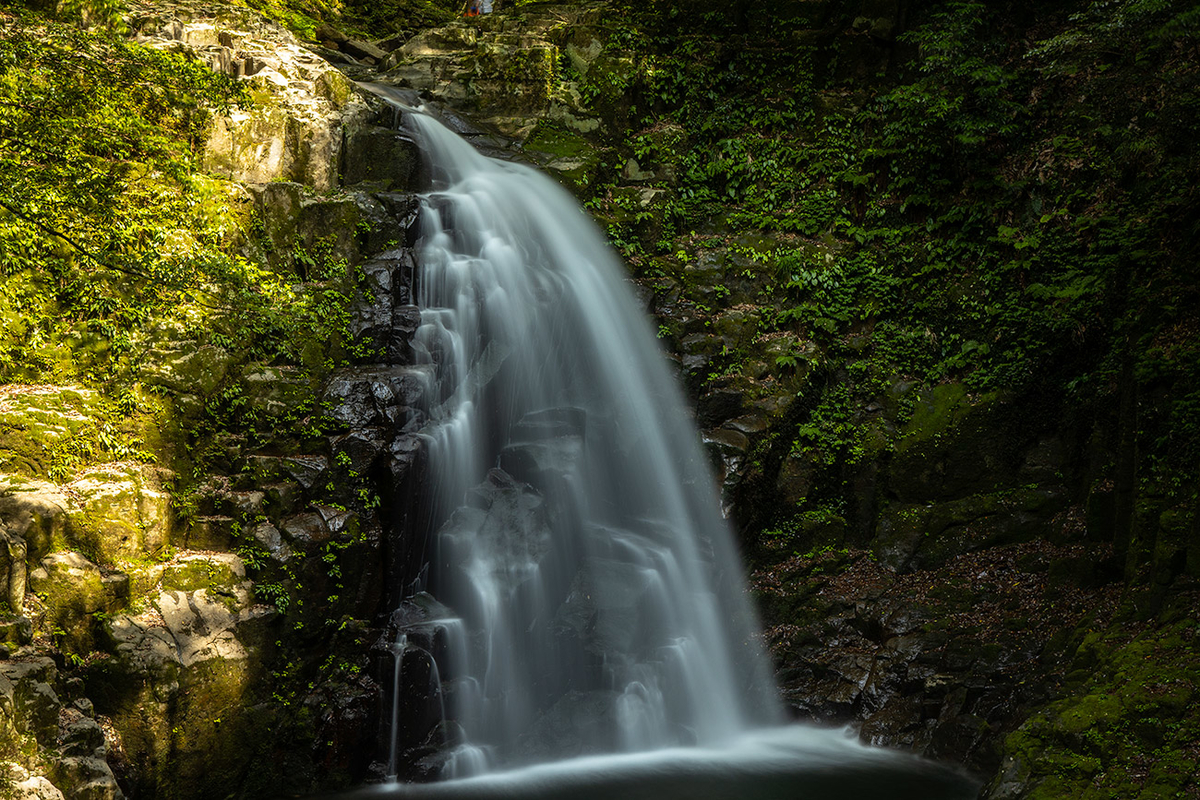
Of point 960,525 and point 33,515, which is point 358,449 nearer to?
point 33,515

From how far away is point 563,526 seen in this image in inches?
412

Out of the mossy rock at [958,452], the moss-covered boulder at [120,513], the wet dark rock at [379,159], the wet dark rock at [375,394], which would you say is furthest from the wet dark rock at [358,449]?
the mossy rock at [958,452]

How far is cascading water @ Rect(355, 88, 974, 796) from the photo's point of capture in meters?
9.23

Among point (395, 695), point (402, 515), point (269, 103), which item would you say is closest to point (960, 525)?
point (402, 515)

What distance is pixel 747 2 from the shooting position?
1653cm

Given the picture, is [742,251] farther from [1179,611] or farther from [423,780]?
[423,780]

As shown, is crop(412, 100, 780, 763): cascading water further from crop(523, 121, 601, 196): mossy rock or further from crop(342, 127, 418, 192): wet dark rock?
crop(523, 121, 601, 196): mossy rock

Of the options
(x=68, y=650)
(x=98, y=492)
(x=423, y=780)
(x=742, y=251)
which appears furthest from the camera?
(x=742, y=251)

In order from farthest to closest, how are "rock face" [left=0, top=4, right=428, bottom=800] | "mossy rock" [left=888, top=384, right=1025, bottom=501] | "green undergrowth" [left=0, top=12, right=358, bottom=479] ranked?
"mossy rock" [left=888, top=384, right=1025, bottom=501], "green undergrowth" [left=0, top=12, right=358, bottom=479], "rock face" [left=0, top=4, right=428, bottom=800]

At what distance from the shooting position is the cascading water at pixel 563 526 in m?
9.23

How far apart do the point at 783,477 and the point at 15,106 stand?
10.5 meters

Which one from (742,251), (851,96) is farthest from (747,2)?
(742,251)

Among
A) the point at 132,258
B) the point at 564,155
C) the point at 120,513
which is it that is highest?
the point at 564,155

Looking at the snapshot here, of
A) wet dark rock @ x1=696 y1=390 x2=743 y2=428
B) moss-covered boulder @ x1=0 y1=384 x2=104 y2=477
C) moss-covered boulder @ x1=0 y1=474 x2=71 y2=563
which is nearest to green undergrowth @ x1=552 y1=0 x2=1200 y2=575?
wet dark rock @ x1=696 y1=390 x2=743 y2=428
